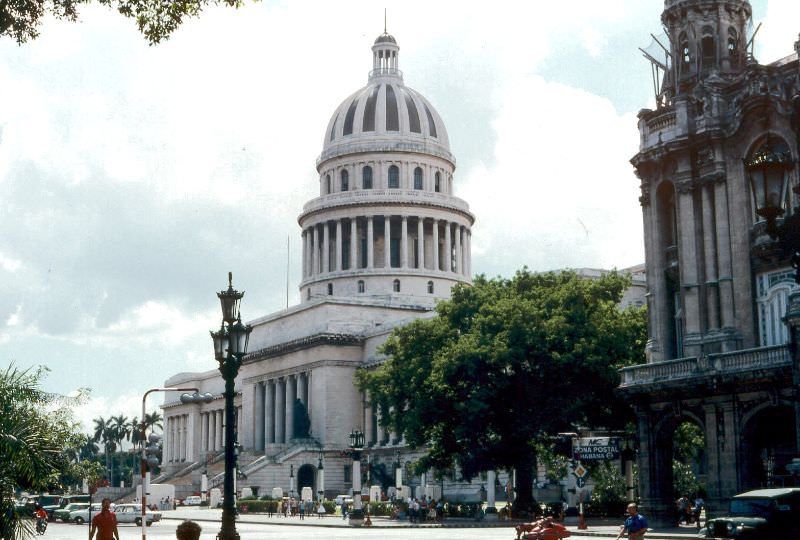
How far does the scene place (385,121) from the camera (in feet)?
459

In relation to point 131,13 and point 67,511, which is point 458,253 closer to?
point 67,511

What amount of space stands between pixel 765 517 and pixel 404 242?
348ft

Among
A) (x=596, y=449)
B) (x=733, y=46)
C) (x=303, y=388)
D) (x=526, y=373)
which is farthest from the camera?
(x=303, y=388)

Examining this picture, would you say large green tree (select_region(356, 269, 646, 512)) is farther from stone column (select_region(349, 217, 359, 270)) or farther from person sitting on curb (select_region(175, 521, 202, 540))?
stone column (select_region(349, 217, 359, 270))

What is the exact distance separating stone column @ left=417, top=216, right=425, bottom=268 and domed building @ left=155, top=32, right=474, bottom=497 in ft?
0.52

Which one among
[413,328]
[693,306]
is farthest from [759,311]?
[413,328]

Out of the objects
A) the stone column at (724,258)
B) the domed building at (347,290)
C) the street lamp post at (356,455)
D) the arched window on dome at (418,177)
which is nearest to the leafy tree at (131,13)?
the stone column at (724,258)

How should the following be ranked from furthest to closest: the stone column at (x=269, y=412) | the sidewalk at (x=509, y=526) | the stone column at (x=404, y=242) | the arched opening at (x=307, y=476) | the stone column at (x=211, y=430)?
the stone column at (x=211, y=430)
the stone column at (x=404, y=242)
the stone column at (x=269, y=412)
the arched opening at (x=307, y=476)
the sidewalk at (x=509, y=526)

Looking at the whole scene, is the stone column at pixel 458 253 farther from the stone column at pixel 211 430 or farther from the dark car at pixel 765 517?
the dark car at pixel 765 517

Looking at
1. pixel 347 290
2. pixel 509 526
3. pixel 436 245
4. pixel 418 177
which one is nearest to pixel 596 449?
pixel 509 526

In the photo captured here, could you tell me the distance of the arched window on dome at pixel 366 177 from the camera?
140 meters

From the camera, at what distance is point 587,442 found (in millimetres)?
46500

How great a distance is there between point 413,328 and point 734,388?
26226 mm

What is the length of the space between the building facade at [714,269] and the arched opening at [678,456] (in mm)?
109
